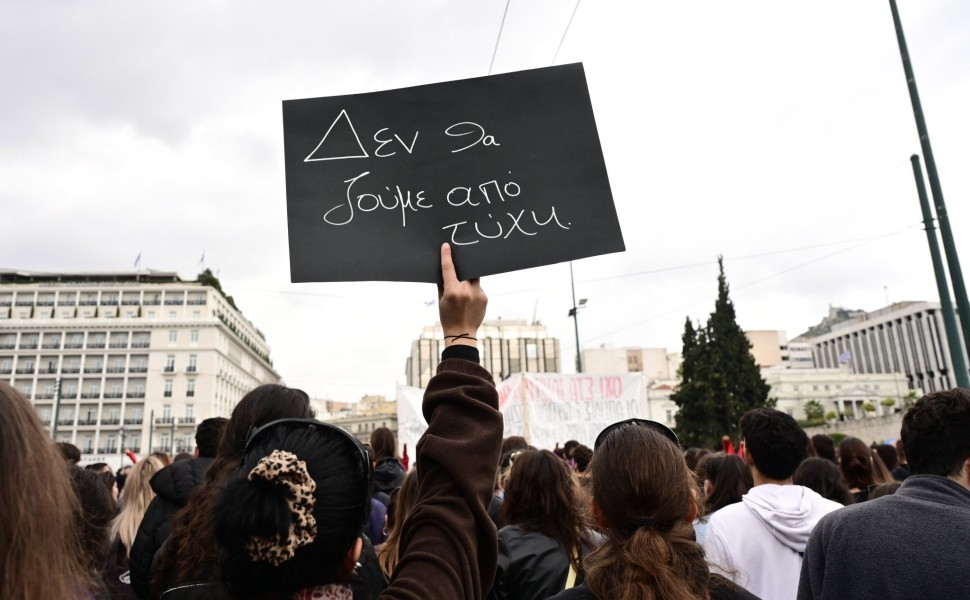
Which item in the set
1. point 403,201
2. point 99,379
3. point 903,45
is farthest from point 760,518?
point 99,379

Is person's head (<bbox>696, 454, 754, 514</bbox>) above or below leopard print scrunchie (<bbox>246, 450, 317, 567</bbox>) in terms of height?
→ below

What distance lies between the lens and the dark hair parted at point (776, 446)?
3701 mm

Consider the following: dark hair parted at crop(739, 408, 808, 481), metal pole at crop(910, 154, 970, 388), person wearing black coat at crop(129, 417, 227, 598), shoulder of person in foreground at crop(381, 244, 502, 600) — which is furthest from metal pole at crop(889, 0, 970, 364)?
shoulder of person in foreground at crop(381, 244, 502, 600)

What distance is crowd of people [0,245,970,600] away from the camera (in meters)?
1.34

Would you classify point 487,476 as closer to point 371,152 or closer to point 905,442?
point 371,152

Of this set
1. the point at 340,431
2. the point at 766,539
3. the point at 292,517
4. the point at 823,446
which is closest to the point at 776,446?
the point at 766,539

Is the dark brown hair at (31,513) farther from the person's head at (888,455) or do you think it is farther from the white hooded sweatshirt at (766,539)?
the person's head at (888,455)

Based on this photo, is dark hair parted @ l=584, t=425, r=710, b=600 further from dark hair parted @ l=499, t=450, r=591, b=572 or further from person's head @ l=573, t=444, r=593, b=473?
person's head @ l=573, t=444, r=593, b=473

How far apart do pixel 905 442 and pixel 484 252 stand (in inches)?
74.0

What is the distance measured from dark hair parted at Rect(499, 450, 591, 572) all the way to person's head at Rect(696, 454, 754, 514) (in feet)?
4.66

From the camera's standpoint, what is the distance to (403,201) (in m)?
2.30

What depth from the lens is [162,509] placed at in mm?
3920

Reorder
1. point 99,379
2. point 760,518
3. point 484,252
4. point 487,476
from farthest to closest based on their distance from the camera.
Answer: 1. point 99,379
2. point 760,518
3. point 484,252
4. point 487,476

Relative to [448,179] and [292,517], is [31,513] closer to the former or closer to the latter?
[292,517]
